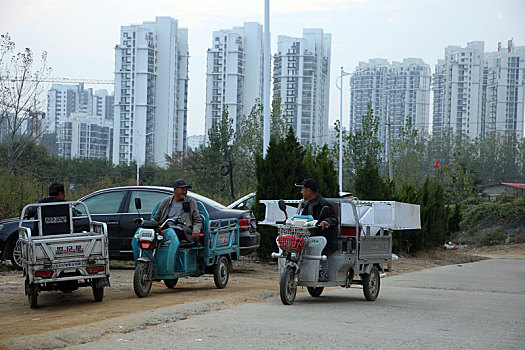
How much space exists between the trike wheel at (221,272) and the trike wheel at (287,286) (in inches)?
94.7

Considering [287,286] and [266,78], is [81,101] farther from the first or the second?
[287,286]

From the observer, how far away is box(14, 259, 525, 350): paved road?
6.42 metres

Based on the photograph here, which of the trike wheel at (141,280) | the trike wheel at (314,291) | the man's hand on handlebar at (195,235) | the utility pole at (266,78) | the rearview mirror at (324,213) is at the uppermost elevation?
the utility pole at (266,78)

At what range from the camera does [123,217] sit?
13711 millimetres

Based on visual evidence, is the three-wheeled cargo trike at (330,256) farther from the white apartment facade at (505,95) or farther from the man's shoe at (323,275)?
the white apartment facade at (505,95)

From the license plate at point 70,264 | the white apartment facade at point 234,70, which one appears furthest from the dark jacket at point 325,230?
the white apartment facade at point 234,70

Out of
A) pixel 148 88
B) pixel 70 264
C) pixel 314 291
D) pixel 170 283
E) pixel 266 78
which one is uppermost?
pixel 148 88

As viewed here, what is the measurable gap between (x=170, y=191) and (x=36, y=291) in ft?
16.4

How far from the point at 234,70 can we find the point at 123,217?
254 ft

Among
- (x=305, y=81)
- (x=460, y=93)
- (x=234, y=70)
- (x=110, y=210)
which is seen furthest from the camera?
(x=460, y=93)

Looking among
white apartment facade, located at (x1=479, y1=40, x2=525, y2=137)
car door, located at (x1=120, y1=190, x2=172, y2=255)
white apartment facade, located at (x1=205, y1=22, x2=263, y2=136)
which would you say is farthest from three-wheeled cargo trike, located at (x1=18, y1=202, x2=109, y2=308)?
white apartment facade, located at (x1=479, y1=40, x2=525, y2=137)

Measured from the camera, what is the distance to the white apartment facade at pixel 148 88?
87125 millimetres

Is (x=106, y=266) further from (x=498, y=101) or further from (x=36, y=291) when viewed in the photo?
(x=498, y=101)

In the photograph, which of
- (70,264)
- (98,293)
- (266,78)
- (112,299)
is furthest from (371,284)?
(266,78)
